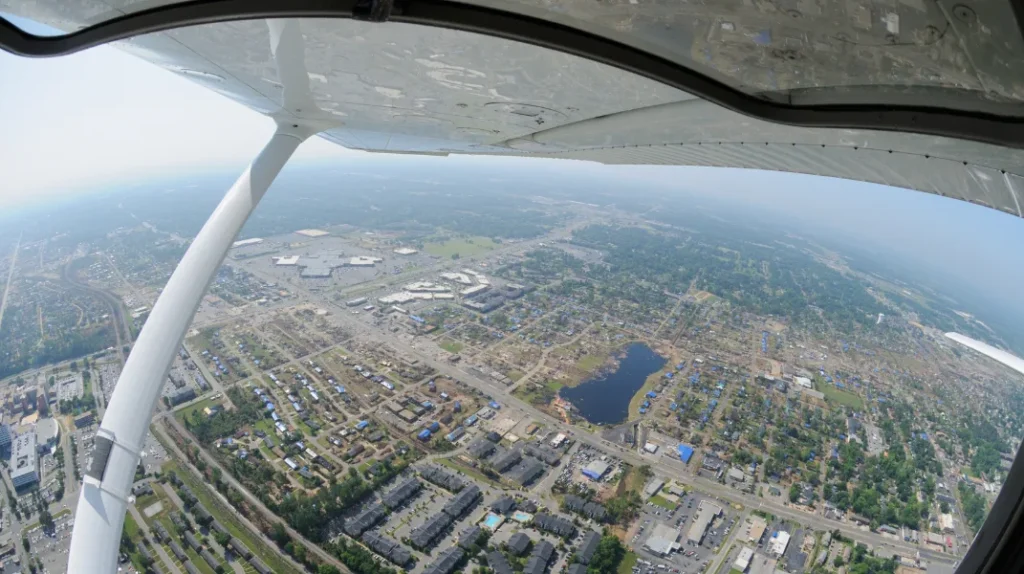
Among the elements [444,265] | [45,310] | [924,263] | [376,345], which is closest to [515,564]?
[376,345]

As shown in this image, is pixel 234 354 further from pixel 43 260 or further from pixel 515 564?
pixel 43 260

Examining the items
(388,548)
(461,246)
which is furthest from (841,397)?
(461,246)

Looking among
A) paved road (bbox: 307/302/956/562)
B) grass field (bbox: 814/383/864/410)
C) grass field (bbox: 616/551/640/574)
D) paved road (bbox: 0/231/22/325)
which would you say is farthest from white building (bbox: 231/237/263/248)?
grass field (bbox: 814/383/864/410)

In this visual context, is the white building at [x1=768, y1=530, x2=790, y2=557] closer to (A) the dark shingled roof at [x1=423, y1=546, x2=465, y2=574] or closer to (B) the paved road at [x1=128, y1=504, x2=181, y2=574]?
(A) the dark shingled roof at [x1=423, y1=546, x2=465, y2=574]

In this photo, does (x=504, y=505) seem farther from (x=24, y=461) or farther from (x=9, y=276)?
(x=9, y=276)

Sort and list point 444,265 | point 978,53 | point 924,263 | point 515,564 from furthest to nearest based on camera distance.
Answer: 1. point 924,263
2. point 444,265
3. point 515,564
4. point 978,53
